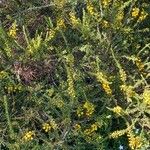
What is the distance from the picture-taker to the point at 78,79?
2.59m

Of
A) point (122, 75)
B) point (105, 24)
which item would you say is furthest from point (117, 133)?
point (105, 24)

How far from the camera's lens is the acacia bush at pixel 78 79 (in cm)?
249

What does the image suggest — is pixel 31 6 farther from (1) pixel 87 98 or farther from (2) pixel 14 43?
(1) pixel 87 98

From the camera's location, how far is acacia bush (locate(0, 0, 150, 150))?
8.18ft

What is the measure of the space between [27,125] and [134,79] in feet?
2.34

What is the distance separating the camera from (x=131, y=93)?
252 cm

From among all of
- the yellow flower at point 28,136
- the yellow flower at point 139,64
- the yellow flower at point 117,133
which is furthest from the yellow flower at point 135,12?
the yellow flower at point 28,136

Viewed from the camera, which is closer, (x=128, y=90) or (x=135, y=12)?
(x=128, y=90)

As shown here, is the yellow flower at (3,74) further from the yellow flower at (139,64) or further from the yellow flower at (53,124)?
the yellow flower at (139,64)

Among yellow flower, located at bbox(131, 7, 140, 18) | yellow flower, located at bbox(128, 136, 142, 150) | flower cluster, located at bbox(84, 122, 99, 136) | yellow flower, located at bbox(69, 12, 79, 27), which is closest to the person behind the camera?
yellow flower, located at bbox(128, 136, 142, 150)

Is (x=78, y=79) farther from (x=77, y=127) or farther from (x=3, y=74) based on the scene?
(x=3, y=74)

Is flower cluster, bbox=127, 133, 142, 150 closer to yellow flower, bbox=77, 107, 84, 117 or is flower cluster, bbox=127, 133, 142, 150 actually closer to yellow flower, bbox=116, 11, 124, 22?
yellow flower, bbox=77, 107, 84, 117

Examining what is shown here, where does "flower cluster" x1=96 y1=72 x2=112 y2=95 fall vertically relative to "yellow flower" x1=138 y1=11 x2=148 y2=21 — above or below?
below

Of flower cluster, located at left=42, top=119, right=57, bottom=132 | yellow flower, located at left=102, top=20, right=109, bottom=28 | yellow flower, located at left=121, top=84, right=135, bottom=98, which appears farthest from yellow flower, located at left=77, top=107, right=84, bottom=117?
yellow flower, located at left=102, top=20, right=109, bottom=28
